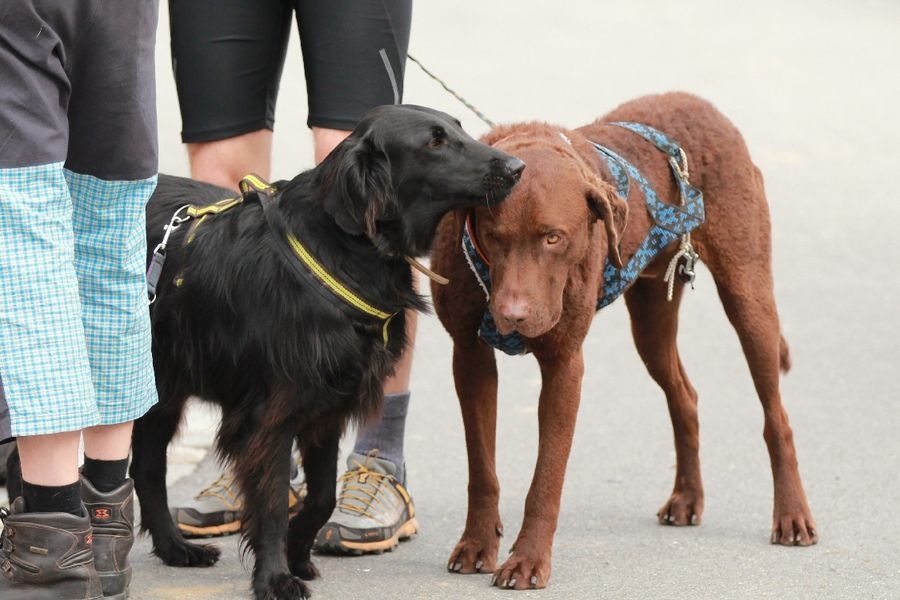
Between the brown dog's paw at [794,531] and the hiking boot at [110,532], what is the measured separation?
Result: 2035 millimetres

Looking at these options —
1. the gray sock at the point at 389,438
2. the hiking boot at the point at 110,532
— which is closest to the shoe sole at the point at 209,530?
the gray sock at the point at 389,438

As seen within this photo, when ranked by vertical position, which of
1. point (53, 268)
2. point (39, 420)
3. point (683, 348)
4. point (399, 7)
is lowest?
point (683, 348)

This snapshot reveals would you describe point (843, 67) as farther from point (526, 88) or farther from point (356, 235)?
point (356, 235)

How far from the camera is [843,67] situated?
543 inches

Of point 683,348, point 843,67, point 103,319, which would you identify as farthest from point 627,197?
point 843,67

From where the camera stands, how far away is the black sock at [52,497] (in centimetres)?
300

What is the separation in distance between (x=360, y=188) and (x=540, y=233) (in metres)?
0.49

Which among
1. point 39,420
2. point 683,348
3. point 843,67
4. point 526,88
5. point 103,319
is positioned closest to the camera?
point 39,420

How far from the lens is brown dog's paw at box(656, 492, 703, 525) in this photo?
176 inches

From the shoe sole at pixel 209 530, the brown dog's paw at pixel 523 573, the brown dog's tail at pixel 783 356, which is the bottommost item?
the shoe sole at pixel 209 530

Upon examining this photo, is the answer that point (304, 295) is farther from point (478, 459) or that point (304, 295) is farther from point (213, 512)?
point (213, 512)

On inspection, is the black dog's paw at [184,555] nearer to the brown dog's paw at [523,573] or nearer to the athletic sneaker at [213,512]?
the athletic sneaker at [213,512]

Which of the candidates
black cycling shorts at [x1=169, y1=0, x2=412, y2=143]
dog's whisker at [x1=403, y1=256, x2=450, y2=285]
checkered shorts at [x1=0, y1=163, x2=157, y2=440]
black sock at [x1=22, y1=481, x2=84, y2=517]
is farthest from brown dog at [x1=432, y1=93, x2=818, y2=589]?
black sock at [x1=22, y1=481, x2=84, y2=517]

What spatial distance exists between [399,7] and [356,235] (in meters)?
0.97
